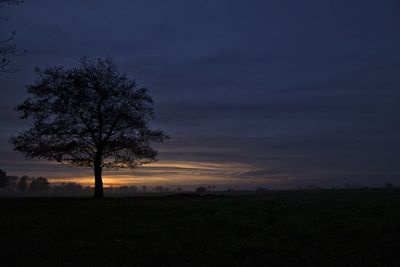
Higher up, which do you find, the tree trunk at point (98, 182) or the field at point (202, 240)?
the tree trunk at point (98, 182)

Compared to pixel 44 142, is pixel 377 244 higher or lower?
lower

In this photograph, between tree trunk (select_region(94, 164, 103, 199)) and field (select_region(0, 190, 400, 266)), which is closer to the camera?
field (select_region(0, 190, 400, 266))

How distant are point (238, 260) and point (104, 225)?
8026mm

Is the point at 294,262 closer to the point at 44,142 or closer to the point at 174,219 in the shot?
the point at 174,219

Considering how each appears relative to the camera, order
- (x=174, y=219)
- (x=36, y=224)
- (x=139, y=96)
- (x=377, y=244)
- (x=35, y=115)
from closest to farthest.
A: (x=377, y=244) < (x=36, y=224) < (x=174, y=219) < (x=35, y=115) < (x=139, y=96)

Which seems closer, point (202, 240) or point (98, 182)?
point (202, 240)

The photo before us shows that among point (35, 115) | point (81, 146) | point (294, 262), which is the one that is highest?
point (35, 115)

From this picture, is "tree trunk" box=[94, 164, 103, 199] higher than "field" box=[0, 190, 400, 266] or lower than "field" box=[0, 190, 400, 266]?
higher

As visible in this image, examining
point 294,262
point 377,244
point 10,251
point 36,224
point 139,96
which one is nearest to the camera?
point 294,262

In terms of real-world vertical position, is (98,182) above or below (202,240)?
above

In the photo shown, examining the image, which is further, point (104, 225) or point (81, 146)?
point (81, 146)

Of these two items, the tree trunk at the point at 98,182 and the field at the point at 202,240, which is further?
the tree trunk at the point at 98,182

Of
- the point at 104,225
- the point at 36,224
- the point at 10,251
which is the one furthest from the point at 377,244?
the point at 36,224

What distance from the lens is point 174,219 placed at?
20281 mm
